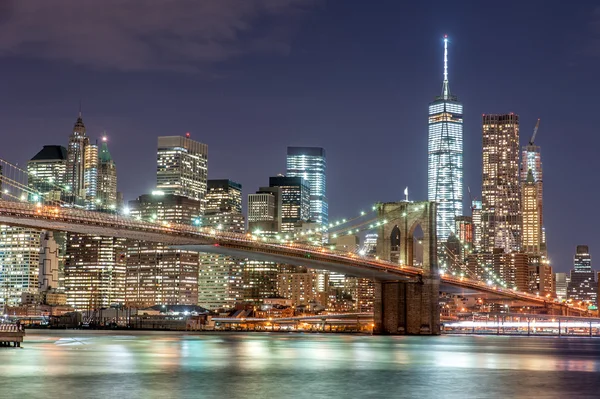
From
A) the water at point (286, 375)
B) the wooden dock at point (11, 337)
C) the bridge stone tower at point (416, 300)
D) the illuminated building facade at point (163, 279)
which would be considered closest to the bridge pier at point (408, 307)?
the bridge stone tower at point (416, 300)

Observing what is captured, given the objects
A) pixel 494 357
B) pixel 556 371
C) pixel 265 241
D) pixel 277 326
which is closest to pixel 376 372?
pixel 556 371

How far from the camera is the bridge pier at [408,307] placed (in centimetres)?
8925

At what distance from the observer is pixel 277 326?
155000 millimetres

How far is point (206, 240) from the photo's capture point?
251 ft

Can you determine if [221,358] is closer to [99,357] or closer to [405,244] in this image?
[99,357]

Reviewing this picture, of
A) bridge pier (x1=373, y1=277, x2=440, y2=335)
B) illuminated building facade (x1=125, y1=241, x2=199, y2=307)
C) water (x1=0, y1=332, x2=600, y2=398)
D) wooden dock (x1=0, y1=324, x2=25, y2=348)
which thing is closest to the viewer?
water (x1=0, y1=332, x2=600, y2=398)

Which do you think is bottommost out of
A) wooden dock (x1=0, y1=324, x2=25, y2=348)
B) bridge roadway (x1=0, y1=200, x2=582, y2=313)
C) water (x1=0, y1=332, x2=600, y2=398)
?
water (x1=0, y1=332, x2=600, y2=398)

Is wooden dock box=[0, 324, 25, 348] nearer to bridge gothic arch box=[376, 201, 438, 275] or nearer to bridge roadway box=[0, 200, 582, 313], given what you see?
bridge roadway box=[0, 200, 582, 313]

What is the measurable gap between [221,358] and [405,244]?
52.9m

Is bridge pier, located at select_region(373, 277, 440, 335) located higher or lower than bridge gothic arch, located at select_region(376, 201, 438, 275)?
lower

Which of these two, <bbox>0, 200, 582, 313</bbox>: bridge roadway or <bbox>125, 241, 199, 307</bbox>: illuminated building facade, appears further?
<bbox>125, 241, 199, 307</bbox>: illuminated building facade

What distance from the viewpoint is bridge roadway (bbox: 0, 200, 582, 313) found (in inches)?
2510

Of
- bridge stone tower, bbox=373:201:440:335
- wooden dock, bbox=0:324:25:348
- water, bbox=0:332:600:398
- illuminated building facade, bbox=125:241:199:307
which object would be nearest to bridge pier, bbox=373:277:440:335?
→ bridge stone tower, bbox=373:201:440:335

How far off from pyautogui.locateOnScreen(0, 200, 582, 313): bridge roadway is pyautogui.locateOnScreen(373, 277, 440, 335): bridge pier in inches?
51.8
